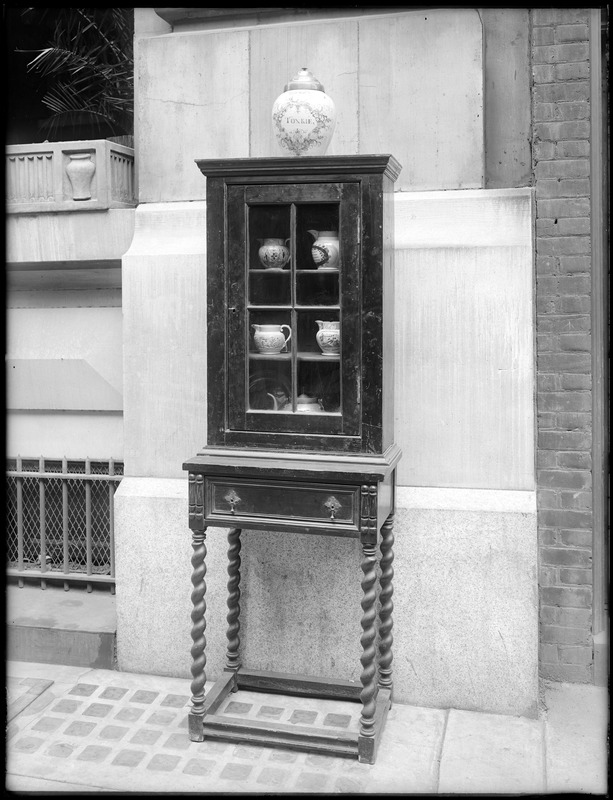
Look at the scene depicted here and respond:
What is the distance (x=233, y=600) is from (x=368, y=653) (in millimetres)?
844

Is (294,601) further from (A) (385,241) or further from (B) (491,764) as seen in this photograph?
(A) (385,241)

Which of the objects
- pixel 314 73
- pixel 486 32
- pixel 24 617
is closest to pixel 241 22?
pixel 314 73

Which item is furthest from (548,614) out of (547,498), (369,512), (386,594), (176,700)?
(176,700)

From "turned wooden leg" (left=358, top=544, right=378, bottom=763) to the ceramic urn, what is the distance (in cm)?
173

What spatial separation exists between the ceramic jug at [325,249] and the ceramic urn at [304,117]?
40cm

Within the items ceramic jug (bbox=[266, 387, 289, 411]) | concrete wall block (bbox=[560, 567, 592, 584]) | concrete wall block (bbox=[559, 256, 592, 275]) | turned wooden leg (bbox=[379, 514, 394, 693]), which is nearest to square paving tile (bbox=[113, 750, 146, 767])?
turned wooden leg (bbox=[379, 514, 394, 693])

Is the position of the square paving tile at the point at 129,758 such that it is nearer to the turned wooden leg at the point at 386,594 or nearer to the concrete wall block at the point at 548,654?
the turned wooden leg at the point at 386,594

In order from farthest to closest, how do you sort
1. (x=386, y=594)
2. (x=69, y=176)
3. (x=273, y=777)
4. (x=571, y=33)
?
Answer: (x=69, y=176) < (x=571, y=33) < (x=386, y=594) < (x=273, y=777)

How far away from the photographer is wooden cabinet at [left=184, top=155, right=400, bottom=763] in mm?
3359

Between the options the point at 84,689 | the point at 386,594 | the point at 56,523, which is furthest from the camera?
A: the point at 56,523

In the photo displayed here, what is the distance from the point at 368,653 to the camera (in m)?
3.36

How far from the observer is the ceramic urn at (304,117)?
3.53 metres

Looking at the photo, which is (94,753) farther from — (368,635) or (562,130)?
(562,130)

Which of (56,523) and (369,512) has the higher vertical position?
(369,512)
